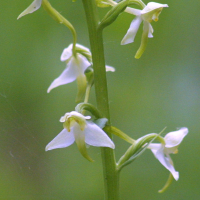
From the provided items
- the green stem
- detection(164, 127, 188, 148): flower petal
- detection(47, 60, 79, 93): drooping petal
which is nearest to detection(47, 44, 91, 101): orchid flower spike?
detection(47, 60, 79, 93): drooping petal

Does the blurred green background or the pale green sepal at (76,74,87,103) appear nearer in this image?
the pale green sepal at (76,74,87,103)

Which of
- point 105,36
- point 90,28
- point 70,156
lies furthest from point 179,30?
point 90,28

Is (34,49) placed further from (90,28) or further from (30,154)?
(90,28)

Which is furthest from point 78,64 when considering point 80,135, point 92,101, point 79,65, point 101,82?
point 92,101

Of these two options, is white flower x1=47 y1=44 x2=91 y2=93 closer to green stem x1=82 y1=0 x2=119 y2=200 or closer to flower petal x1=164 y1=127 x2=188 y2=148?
green stem x1=82 y1=0 x2=119 y2=200

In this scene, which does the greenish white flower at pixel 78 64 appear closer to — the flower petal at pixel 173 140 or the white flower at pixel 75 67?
the white flower at pixel 75 67

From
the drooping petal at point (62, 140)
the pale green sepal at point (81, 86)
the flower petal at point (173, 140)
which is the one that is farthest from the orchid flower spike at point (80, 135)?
the flower petal at point (173, 140)
